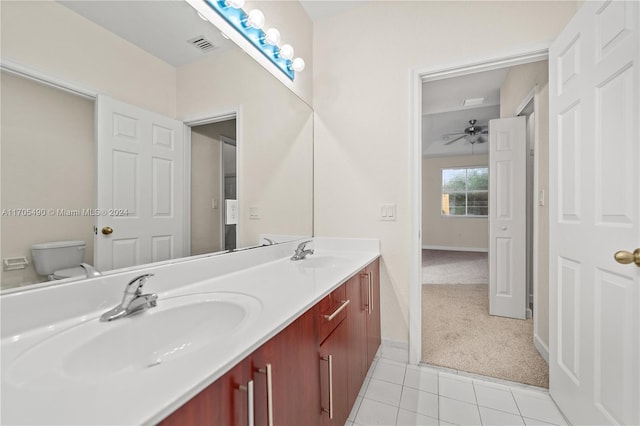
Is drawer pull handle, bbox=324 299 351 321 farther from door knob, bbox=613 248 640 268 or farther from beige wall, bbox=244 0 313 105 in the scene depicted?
beige wall, bbox=244 0 313 105

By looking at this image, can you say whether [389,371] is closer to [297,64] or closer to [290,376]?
[290,376]

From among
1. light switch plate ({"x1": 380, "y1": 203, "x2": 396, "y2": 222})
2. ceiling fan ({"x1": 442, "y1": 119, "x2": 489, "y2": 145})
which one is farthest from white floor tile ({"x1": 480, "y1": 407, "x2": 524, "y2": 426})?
ceiling fan ({"x1": 442, "y1": 119, "x2": 489, "y2": 145})

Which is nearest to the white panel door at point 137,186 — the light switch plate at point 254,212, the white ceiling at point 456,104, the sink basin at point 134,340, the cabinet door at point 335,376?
the sink basin at point 134,340

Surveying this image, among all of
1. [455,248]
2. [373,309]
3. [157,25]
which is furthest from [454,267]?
[157,25]

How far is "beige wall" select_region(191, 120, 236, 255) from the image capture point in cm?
122

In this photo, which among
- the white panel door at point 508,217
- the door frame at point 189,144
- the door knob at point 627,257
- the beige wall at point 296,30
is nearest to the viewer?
the door knob at point 627,257

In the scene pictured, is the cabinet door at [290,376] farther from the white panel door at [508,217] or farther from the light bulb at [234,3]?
the white panel door at [508,217]

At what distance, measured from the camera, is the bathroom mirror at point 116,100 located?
71 cm

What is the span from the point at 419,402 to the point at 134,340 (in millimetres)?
1495

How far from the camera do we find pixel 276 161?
76.3 inches

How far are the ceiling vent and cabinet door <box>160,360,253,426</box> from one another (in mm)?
1248

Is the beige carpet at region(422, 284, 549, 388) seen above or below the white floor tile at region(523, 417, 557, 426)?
above

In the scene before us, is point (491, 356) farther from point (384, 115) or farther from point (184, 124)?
point (184, 124)

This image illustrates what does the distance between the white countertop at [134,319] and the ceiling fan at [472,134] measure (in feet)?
14.4
